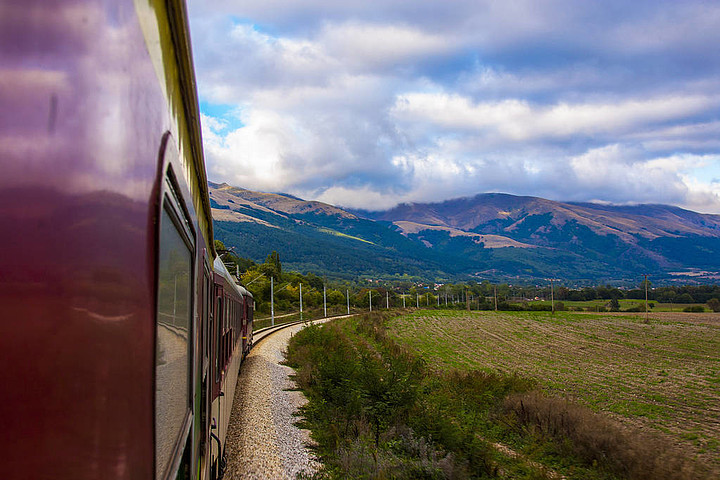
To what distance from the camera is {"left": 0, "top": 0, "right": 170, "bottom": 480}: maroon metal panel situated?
2.77 ft

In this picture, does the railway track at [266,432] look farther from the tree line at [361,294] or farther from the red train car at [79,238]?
the tree line at [361,294]

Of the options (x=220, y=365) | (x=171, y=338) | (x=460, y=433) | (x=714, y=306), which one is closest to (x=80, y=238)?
(x=171, y=338)

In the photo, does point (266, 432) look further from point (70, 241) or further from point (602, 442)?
point (70, 241)

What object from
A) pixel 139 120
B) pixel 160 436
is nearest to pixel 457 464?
pixel 160 436

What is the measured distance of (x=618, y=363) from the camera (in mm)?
29203

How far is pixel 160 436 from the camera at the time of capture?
6.03 feet

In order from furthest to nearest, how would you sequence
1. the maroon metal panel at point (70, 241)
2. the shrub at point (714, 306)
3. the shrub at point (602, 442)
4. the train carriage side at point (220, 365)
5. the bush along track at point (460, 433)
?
the shrub at point (714, 306) < the bush along track at point (460, 433) < the shrub at point (602, 442) < the train carriage side at point (220, 365) < the maroon metal panel at point (70, 241)

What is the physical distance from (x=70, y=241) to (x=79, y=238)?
34 mm

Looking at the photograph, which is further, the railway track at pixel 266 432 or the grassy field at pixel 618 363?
the grassy field at pixel 618 363

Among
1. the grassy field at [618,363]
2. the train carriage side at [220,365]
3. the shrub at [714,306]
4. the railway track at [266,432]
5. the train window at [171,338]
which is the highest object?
the train window at [171,338]

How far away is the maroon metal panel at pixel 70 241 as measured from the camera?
84 cm

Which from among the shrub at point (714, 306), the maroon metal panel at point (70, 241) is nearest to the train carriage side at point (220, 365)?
the maroon metal panel at point (70, 241)

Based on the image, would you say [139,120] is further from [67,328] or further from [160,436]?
[160,436]

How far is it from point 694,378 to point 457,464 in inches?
768
